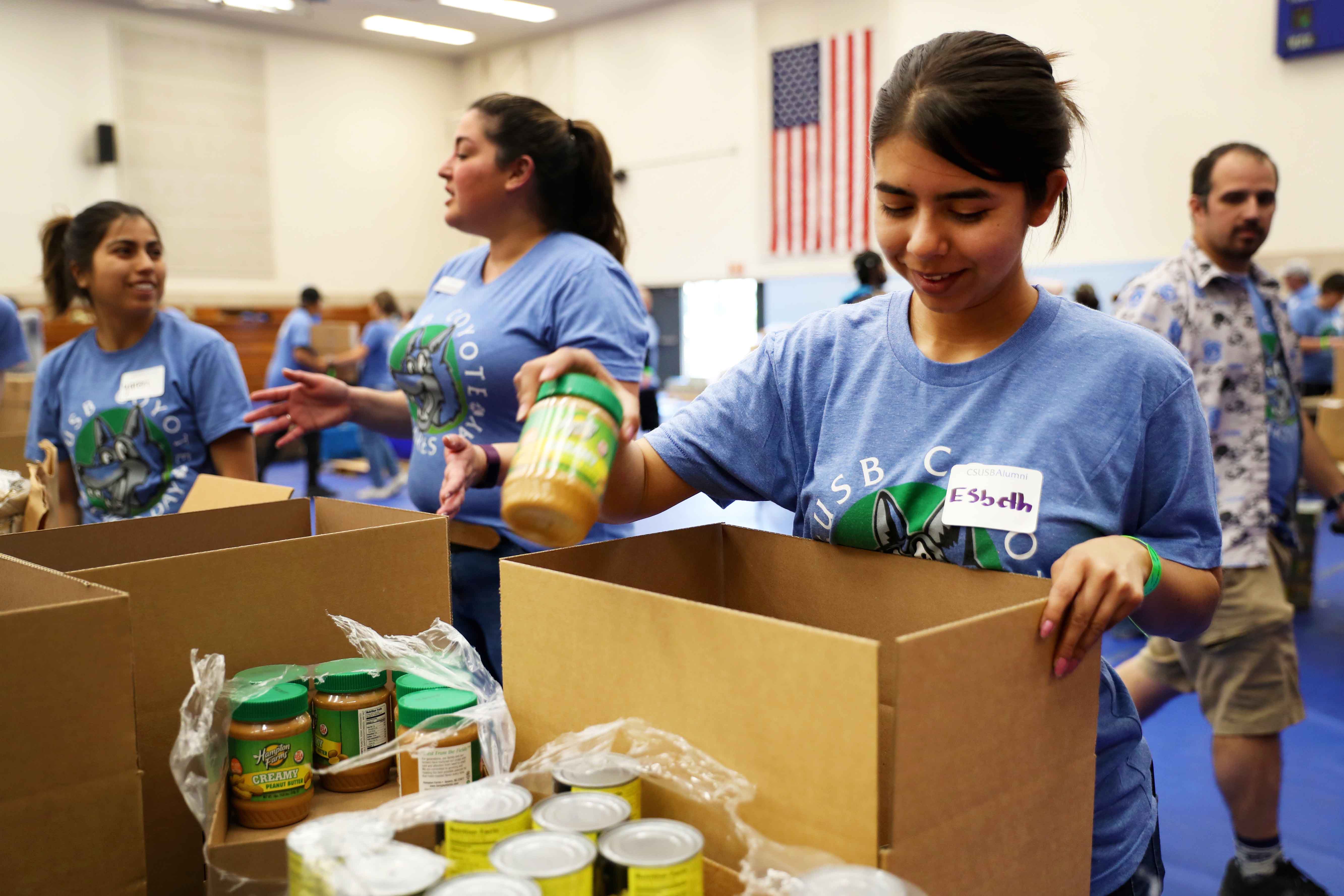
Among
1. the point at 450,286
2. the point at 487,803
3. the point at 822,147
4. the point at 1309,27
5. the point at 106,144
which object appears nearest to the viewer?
the point at 487,803

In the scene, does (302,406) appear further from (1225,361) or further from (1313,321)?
(1313,321)

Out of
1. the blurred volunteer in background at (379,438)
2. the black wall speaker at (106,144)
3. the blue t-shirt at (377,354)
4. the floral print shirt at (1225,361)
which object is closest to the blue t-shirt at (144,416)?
the floral print shirt at (1225,361)

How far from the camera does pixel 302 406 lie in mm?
1817

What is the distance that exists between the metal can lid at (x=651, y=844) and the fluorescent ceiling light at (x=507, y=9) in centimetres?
1269

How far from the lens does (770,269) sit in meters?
11.4

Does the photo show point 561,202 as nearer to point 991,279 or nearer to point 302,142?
point 991,279

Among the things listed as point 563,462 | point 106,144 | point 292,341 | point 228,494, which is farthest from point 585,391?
point 106,144

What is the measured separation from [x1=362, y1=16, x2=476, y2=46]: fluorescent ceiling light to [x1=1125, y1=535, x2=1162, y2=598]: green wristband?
43.6ft

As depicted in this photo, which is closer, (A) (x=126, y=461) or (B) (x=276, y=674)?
(B) (x=276, y=674)

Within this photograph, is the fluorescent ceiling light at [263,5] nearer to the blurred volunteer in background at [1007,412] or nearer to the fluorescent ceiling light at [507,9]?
the fluorescent ceiling light at [507,9]

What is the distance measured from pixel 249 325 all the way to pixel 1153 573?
11.1 metres

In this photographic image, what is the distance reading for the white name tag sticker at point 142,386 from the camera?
2.11 m

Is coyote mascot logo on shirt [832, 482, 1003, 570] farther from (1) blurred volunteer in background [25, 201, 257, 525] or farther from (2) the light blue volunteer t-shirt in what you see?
(2) the light blue volunteer t-shirt

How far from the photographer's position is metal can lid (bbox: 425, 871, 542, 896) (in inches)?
24.6
